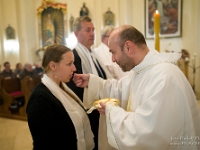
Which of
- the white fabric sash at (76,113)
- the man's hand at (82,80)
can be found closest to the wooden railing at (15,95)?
the man's hand at (82,80)

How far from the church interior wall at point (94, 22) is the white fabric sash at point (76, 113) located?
571 cm

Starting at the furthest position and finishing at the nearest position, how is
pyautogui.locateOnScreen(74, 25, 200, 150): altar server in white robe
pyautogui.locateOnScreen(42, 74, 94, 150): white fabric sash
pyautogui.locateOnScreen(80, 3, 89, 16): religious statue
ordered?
pyautogui.locateOnScreen(80, 3, 89, 16): religious statue
pyautogui.locateOnScreen(42, 74, 94, 150): white fabric sash
pyautogui.locateOnScreen(74, 25, 200, 150): altar server in white robe

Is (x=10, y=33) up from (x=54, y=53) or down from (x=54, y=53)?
up

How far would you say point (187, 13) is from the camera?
664 cm

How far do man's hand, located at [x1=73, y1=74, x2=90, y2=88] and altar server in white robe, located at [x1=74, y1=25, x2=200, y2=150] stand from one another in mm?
575

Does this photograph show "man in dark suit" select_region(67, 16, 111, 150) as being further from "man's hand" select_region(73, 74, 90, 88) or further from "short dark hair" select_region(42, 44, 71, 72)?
"short dark hair" select_region(42, 44, 71, 72)

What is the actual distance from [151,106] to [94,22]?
7873mm

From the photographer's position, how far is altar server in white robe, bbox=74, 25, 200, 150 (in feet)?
4.25

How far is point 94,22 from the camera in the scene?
8.80 meters

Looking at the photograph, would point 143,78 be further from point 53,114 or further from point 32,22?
point 32,22

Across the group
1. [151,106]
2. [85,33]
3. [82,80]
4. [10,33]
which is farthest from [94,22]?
[151,106]

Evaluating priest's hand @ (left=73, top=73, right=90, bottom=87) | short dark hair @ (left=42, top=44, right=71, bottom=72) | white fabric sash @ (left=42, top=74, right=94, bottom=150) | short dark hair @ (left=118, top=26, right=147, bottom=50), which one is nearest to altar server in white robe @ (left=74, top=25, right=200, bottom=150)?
short dark hair @ (left=118, top=26, right=147, bottom=50)

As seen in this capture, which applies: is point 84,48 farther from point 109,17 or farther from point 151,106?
point 109,17

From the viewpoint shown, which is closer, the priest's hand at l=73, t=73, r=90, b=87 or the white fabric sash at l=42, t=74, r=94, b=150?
the white fabric sash at l=42, t=74, r=94, b=150
